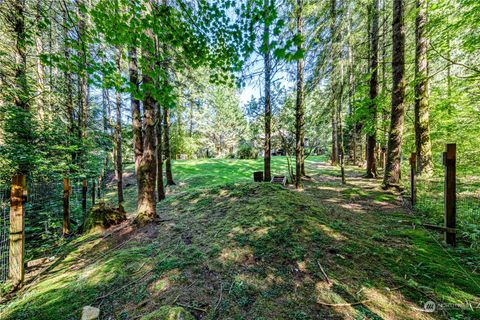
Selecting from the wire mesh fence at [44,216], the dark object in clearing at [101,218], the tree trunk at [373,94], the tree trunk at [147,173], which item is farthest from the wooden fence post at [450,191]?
the wire mesh fence at [44,216]

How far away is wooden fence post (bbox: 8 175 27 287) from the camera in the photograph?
308 cm

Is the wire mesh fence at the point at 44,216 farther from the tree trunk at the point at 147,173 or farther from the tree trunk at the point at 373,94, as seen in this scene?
the tree trunk at the point at 373,94

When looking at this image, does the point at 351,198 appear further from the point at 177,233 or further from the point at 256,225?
the point at 177,233

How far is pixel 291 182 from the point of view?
9141 millimetres

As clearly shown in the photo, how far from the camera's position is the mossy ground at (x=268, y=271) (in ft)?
6.95

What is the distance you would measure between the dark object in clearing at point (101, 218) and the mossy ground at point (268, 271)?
2.93ft

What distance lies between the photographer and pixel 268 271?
2686 mm

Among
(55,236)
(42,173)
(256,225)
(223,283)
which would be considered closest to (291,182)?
(256,225)

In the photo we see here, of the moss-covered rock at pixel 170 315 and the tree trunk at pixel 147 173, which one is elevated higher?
the tree trunk at pixel 147 173

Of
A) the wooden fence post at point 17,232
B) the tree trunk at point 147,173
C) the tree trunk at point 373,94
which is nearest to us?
the wooden fence post at point 17,232

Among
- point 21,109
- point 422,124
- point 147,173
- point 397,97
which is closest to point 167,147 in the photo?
point 21,109

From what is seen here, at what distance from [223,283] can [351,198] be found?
547cm

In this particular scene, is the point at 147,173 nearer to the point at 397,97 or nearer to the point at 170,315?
the point at 170,315

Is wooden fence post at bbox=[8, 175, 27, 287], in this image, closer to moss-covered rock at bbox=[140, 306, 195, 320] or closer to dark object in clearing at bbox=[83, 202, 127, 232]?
dark object in clearing at bbox=[83, 202, 127, 232]
